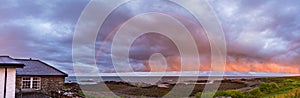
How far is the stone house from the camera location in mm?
20625

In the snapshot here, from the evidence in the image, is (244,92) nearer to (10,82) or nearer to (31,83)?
(31,83)

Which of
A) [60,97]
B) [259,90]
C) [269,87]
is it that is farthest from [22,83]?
[269,87]

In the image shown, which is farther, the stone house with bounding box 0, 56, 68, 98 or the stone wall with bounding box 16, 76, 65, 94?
the stone wall with bounding box 16, 76, 65, 94

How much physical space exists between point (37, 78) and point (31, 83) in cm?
58

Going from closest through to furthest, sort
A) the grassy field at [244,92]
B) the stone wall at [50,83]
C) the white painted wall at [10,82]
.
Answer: the white painted wall at [10,82] < the grassy field at [244,92] < the stone wall at [50,83]

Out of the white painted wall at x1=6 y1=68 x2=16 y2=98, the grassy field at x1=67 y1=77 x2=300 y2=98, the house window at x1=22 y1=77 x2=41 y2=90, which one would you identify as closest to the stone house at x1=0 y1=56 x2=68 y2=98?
the house window at x1=22 y1=77 x2=41 y2=90

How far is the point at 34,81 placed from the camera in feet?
71.0

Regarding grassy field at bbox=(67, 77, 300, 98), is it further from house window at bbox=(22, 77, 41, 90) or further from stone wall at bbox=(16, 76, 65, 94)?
house window at bbox=(22, 77, 41, 90)

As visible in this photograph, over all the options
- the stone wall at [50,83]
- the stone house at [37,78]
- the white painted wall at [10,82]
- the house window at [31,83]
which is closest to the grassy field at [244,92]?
the stone wall at [50,83]

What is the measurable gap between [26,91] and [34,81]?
120 cm

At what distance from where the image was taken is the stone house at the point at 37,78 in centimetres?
2062

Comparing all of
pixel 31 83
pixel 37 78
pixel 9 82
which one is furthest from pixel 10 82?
pixel 37 78

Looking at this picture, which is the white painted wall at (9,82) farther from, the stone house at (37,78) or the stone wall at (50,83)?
the stone wall at (50,83)

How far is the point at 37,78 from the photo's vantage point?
21828mm
